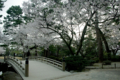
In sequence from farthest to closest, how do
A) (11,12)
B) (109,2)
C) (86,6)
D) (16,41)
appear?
Result: (11,12), (16,41), (86,6), (109,2)

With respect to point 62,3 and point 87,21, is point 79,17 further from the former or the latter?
point 62,3

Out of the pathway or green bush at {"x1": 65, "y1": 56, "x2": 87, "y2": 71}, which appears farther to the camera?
green bush at {"x1": 65, "y1": 56, "x2": 87, "y2": 71}

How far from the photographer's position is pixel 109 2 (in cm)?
1080

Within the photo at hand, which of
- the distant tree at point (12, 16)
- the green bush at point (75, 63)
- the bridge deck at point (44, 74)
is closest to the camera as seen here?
the bridge deck at point (44, 74)

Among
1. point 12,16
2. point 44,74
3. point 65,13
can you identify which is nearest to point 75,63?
point 44,74

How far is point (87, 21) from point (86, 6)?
171cm

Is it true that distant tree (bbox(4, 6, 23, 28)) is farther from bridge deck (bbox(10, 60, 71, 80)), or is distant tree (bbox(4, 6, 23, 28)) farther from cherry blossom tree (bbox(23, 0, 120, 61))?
bridge deck (bbox(10, 60, 71, 80))

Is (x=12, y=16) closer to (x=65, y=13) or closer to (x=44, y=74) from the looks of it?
(x=65, y=13)

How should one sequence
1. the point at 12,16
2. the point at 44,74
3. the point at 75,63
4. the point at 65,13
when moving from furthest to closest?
the point at 12,16, the point at 65,13, the point at 75,63, the point at 44,74

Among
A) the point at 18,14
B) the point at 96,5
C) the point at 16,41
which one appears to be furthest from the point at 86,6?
the point at 18,14

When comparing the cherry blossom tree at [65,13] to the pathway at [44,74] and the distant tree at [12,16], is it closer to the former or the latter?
the pathway at [44,74]

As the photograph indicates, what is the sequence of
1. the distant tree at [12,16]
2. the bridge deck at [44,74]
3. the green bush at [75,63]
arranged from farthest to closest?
the distant tree at [12,16], the green bush at [75,63], the bridge deck at [44,74]

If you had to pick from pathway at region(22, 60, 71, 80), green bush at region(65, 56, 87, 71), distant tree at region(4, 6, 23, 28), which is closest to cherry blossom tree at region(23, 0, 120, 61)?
green bush at region(65, 56, 87, 71)

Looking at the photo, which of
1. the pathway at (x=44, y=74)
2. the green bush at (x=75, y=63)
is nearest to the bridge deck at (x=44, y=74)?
the pathway at (x=44, y=74)
